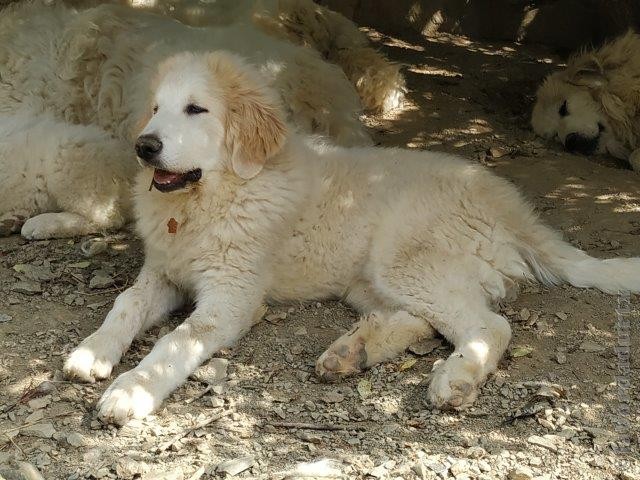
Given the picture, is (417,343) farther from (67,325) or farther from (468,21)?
(468,21)

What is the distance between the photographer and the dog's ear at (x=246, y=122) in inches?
169

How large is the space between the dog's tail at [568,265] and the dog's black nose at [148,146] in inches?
75.2

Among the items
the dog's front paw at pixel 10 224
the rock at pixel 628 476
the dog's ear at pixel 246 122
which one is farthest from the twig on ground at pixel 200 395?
the dog's front paw at pixel 10 224

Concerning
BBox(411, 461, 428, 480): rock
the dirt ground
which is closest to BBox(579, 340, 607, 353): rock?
the dirt ground

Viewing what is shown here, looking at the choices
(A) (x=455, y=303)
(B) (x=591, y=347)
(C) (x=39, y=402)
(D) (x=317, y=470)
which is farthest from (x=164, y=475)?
(B) (x=591, y=347)

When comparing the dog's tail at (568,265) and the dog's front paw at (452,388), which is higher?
the dog's tail at (568,265)

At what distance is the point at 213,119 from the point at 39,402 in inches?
62.1

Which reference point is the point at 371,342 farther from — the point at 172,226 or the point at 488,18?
the point at 488,18

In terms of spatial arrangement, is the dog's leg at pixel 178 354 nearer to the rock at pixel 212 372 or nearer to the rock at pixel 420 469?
the rock at pixel 212 372

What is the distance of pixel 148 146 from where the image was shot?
404 cm

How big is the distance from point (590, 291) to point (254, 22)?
3439 mm

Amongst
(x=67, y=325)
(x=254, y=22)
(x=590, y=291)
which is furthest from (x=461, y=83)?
(x=67, y=325)

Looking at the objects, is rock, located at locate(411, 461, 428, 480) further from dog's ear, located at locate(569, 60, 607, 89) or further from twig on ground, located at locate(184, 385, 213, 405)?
dog's ear, located at locate(569, 60, 607, 89)

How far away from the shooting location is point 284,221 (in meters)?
4.48
